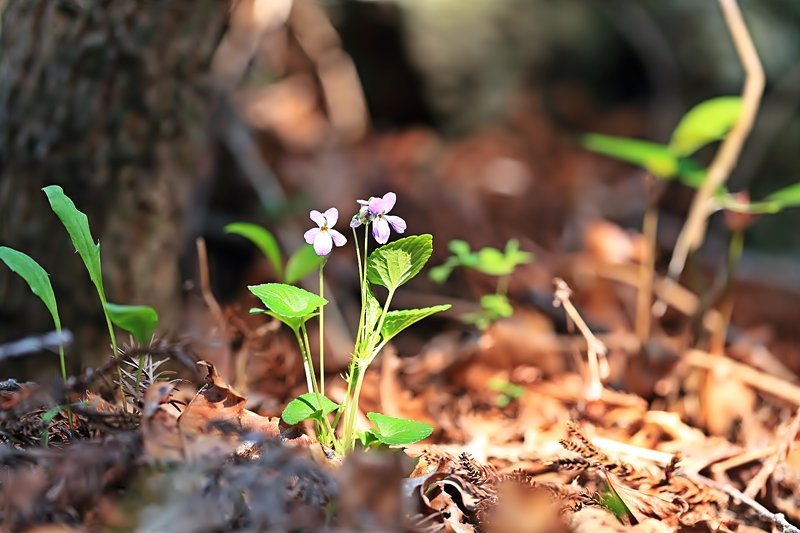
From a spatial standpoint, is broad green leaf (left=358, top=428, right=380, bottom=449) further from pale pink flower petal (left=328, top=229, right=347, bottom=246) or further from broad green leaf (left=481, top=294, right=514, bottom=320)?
broad green leaf (left=481, top=294, right=514, bottom=320)

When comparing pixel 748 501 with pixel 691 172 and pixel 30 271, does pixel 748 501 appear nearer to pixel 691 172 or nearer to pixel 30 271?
pixel 691 172

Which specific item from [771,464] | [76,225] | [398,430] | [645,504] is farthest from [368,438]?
[771,464]

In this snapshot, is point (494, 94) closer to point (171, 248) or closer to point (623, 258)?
point (623, 258)

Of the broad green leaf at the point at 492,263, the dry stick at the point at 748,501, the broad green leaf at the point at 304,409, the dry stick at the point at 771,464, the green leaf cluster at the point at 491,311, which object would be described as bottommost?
the dry stick at the point at 771,464

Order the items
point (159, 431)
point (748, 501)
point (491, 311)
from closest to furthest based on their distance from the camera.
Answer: point (159, 431)
point (748, 501)
point (491, 311)

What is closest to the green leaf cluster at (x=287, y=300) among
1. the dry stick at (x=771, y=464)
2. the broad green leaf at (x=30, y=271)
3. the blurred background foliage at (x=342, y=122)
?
the broad green leaf at (x=30, y=271)

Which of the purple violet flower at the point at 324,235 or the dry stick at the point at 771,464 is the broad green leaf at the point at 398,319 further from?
the dry stick at the point at 771,464
